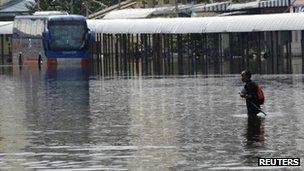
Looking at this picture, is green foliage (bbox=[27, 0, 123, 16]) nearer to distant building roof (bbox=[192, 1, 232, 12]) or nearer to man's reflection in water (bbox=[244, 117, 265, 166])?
distant building roof (bbox=[192, 1, 232, 12])

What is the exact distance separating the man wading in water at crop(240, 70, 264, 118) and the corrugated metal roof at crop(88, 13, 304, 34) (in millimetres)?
47002

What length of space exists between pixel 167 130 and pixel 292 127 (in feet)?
8.50

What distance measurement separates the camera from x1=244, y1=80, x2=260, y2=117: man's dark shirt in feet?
90.2

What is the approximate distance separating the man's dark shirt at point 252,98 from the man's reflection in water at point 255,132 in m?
0.41

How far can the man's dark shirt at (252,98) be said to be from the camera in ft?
90.2

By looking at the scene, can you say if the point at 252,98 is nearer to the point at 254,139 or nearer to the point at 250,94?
the point at 250,94

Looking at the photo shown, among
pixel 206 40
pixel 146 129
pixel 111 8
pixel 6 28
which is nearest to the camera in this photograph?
pixel 146 129

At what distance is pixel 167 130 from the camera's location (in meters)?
24.8

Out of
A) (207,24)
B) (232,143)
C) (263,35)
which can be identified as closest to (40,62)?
(207,24)

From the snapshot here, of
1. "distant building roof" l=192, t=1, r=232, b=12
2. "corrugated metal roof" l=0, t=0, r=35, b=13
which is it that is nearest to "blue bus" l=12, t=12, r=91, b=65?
"distant building roof" l=192, t=1, r=232, b=12

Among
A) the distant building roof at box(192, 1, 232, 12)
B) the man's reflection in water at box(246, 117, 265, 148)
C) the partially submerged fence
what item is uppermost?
the man's reflection in water at box(246, 117, 265, 148)

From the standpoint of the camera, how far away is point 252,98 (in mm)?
27656

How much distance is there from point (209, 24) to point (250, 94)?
5611 cm

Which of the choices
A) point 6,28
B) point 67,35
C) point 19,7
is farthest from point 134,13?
point 67,35
